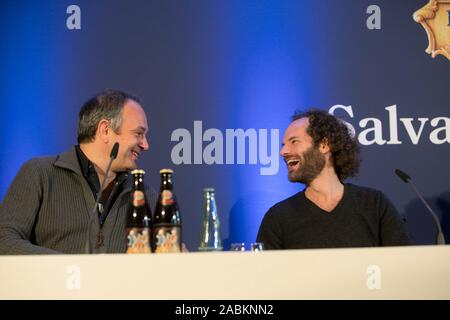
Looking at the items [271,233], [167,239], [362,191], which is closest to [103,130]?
[271,233]

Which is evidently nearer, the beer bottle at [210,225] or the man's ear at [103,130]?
the beer bottle at [210,225]

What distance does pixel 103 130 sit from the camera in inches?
121

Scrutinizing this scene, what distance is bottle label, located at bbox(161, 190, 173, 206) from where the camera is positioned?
221 cm

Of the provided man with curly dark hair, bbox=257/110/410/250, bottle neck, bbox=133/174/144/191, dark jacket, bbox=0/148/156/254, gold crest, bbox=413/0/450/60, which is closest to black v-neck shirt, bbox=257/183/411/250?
man with curly dark hair, bbox=257/110/410/250

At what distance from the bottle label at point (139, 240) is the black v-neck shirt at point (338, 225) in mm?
1107

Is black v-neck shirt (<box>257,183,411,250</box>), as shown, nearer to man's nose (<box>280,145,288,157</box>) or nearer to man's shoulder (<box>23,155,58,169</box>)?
man's nose (<box>280,145,288,157</box>)

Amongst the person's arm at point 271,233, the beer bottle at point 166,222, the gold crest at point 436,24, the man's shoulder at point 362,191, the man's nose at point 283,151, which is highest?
the gold crest at point 436,24

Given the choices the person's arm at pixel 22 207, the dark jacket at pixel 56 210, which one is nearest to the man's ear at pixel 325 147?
the dark jacket at pixel 56 210

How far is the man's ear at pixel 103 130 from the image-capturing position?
306cm

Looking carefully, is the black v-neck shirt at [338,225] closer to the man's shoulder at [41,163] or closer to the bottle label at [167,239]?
the man's shoulder at [41,163]

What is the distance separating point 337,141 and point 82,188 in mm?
1271

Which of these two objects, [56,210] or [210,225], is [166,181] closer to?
[210,225]

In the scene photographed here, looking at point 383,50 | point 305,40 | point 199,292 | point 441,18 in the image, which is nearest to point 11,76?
point 305,40
